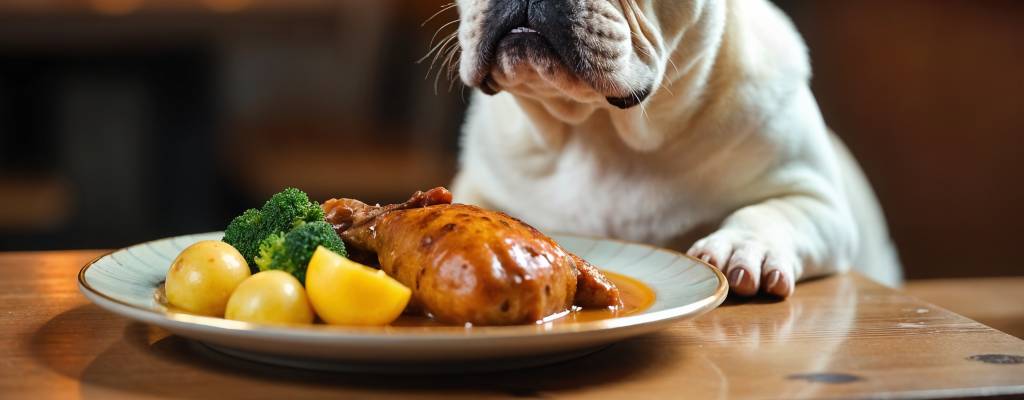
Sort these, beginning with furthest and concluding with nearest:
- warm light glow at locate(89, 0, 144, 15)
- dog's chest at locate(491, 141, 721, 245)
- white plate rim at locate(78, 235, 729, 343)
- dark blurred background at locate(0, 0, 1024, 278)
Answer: dark blurred background at locate(0, 0, 1024, 278) < warm light glow at locate(89, 0, 144, 15) < dog's chest at locate(491, 141, 721, 245) < white plate rim at locate(78, 235, 729, 343)

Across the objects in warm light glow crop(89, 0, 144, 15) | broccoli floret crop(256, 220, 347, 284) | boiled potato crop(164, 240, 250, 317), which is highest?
warm light glow crop(89, 0, 144, 15)

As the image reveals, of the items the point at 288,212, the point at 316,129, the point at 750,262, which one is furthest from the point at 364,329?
the point at 316,129

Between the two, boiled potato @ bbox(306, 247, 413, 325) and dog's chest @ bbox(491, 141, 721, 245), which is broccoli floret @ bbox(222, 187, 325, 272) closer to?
boiled potato @ bbox(306, 247, 413, 325)

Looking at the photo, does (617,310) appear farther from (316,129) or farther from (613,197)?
(316,129)

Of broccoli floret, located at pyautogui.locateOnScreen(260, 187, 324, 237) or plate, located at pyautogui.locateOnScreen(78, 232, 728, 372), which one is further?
broccoli floret, located at pyautogui.locateOnScreen(260, 187, 324, 237)

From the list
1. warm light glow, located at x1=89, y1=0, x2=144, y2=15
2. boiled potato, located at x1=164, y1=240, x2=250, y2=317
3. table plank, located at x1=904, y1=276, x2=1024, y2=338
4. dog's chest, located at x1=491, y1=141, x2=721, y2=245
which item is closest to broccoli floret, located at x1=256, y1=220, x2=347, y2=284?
boiled potato, located at x1=164, y1=240, x2=250, y2=317

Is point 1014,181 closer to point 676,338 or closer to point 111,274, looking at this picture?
point 676,338

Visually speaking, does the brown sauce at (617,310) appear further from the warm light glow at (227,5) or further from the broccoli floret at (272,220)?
the warm light glow at (227,5)

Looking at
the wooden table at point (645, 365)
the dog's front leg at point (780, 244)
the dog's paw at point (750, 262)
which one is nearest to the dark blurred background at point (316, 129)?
the dog's front leg at point (780, 244)
